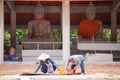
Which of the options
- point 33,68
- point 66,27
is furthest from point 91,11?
point 33,68

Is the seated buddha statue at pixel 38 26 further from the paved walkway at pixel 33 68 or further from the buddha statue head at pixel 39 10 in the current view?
the paved walkway at pixel 33 68

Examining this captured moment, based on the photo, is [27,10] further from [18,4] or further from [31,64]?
[31,64]

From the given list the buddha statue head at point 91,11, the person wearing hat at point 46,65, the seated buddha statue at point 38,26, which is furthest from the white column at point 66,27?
the person wearing hat at point 46,65

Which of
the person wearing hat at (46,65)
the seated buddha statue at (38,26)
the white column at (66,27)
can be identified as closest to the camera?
the person wearing hat at (46,65)

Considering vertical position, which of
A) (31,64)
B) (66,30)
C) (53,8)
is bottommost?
(31,64)

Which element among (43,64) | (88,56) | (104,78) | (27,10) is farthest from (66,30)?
(104,78)

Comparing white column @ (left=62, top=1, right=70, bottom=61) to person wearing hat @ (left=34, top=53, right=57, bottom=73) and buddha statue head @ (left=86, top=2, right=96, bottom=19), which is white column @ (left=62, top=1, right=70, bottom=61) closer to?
buddha statue head @ (left=86, top=2, right=96, bottom=19)

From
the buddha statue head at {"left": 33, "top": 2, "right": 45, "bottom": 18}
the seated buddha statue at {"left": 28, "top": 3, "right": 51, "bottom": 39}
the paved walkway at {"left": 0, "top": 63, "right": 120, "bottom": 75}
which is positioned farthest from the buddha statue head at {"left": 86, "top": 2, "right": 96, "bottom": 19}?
the paved walkway at {"left": 0, "top": 63, "right": 120, "bottom": 75}

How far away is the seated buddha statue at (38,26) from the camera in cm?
2147

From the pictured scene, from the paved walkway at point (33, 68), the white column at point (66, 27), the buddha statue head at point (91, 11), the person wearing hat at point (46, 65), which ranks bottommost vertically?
the paved walkway at point (33, 68)

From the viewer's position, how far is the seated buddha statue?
2147 cm

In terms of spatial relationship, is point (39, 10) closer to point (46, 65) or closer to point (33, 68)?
point (33, 68)

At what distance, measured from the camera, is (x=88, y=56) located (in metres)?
19.1

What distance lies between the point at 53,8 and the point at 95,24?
2.86m
